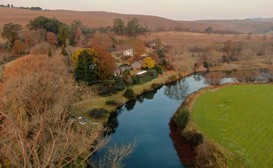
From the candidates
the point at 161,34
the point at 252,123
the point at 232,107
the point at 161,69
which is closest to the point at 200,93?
the point at 232,107

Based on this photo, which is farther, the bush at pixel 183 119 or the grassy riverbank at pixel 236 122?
the bush at pixel 183 119

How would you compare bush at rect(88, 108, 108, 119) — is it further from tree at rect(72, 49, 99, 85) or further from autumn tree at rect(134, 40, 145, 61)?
autumn tree at rect(134, 40, 145, 61)

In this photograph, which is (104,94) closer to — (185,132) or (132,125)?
(132,125)

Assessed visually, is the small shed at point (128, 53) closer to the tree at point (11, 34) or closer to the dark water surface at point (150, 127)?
the dark water surface at point (150, 127)

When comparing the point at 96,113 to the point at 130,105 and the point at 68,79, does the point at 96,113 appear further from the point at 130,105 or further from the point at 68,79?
the point at 130,105

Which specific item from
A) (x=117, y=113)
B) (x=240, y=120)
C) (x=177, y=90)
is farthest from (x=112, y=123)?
(x=177, y=90)

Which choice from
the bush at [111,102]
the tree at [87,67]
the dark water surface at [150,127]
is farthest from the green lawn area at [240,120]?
the tree at [87,67]

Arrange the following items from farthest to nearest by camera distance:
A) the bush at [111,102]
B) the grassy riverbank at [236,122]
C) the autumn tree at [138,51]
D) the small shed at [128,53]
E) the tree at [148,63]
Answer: the small shed at [128,53] → the autumn tree at [138,51] → the tree at [148,63] → the bush at [111,102] → the grassy riverbank at [236,122]
